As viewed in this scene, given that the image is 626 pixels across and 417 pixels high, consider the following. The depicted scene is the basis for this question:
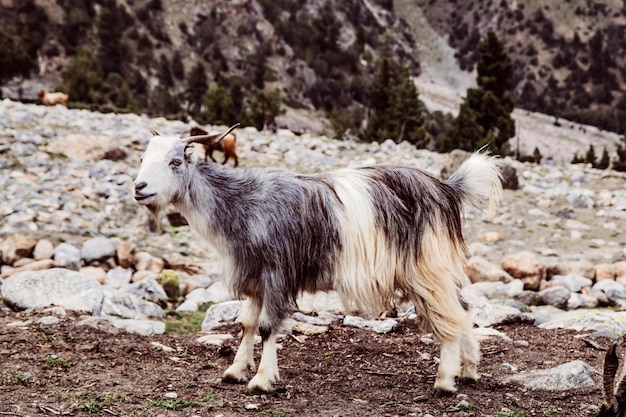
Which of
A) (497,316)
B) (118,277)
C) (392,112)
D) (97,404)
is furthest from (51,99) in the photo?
(97,404)

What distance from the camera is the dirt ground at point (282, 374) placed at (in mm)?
4312

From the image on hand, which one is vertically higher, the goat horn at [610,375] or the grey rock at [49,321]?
the goat horn at [610,375]

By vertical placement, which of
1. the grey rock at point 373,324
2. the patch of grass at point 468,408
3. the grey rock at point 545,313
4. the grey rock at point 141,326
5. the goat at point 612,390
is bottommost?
the grey rock at point 141,326

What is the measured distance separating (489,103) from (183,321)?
29716mm

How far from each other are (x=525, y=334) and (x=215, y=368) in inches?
133

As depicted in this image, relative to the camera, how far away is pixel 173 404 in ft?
14.2

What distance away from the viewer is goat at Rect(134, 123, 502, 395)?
15.5ft

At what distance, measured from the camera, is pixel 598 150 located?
85.2 metres

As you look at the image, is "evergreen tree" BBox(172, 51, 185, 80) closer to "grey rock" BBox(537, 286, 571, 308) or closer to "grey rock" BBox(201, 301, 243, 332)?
"grey rock" BBox(537, 286, 571, 308)

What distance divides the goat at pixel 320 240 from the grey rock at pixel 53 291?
2.46 m

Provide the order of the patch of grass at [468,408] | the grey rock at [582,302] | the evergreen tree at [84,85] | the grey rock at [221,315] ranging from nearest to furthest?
1. the patch of grass at [468,408]
2. the grey rock at [221,315]
3. the grey rock at [582,302]
4. the evergreen tree at [84,85]

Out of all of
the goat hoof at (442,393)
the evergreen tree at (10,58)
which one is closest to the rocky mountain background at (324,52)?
the evergreen tree at (10,58)

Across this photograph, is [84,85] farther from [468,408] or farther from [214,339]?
[468,408]

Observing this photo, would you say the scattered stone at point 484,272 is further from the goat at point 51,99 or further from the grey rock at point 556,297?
the goat at point 51,99
